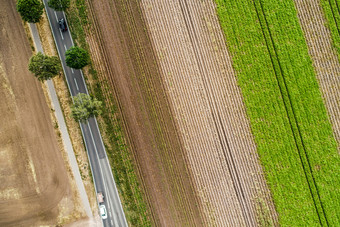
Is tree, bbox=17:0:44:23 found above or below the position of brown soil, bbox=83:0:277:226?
above

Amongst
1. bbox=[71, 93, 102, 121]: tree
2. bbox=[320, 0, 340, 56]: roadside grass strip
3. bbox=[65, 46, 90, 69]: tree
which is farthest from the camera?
bbox=[320, 0, 340, 56]: roadside grass strip

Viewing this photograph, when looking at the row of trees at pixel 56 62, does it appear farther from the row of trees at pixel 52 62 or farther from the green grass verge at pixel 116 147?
the green grass verge at pixel 116 147

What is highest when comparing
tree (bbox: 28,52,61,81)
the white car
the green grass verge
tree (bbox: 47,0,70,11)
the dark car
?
tree (bbox: 47,0,70,11)

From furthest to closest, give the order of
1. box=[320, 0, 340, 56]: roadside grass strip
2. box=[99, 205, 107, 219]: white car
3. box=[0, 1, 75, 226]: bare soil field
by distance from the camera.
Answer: box=[0, 1, 75, 226]: bare soil field, box=[320, 0, 340, 56]: roadside grass strip, box=[99, 205, 107, 219]: white car

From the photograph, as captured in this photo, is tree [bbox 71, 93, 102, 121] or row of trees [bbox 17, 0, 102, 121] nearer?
tree [bbox 71, 93, 102, 121]

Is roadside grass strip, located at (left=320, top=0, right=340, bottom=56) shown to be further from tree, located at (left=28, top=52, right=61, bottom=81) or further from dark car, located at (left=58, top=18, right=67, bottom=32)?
tree, located at (left=28, top=52, right=61, bottom=81)

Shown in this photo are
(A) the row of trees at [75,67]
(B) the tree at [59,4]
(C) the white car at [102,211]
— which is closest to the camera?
(A) the row of trees at [75,67]

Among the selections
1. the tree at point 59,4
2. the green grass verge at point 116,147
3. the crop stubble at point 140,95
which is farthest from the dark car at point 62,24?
the crop stubble at point 140,95

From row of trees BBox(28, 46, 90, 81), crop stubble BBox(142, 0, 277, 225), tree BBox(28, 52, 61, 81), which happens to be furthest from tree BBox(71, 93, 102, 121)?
crop stubble BBox(142, 0, 277, 225)
